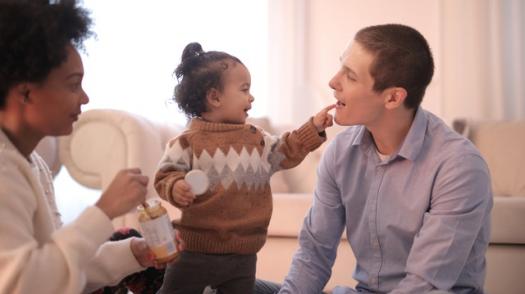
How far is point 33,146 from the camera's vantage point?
1.14m

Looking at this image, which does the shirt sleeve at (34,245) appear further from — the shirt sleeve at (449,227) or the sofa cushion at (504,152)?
the sofa cushion at (504,152)

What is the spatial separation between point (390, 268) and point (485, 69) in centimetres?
239

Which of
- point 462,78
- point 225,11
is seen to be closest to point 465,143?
point 462,78

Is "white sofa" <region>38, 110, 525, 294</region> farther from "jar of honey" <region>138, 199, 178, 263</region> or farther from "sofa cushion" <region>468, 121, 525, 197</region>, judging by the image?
"jar of honey" <region>138, 199, 178, 263</region>

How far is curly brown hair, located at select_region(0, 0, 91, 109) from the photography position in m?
1.03

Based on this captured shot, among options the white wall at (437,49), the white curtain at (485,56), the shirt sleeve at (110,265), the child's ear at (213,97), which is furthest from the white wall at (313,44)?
the shirt sleeve at (110,265)

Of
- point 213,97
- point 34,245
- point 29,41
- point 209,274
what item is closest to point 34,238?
point 34,245

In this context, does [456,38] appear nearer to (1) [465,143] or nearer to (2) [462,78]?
(2) [462,78]

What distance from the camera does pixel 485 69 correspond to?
350cm

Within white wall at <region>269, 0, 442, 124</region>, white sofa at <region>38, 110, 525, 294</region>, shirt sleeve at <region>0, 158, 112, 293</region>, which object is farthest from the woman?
white wall at <region>269, 0, 442, 124</region>

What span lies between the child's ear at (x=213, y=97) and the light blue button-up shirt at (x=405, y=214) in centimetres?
33

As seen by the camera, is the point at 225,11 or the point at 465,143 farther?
the point at 225,11

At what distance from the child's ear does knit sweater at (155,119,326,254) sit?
0.05 meters

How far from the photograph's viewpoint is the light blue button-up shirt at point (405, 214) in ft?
4.34
